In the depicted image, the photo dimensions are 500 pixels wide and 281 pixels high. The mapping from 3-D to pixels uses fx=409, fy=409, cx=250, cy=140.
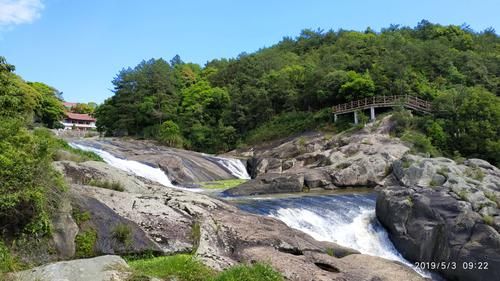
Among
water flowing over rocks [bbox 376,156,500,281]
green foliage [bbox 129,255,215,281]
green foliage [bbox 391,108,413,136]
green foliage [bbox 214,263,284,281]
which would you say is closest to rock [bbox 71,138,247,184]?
green foliage [bbox 391,108,413,136]

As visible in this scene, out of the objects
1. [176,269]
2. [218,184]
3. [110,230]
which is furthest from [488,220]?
[218,184]

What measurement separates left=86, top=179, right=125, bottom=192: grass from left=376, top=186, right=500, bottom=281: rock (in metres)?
10.9

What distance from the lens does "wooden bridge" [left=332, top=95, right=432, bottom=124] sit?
41.5 metres

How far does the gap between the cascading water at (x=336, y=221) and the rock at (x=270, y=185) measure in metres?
5.77

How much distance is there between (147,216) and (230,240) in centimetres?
217

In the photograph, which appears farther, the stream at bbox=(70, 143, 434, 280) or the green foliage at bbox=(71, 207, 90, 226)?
the stream at bbox=(70, 143, 434, 280)

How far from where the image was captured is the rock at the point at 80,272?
6.39 m

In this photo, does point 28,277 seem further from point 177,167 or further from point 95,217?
point 177,167

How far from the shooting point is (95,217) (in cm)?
952

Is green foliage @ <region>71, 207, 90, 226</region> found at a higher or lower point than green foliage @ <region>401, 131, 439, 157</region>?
lower

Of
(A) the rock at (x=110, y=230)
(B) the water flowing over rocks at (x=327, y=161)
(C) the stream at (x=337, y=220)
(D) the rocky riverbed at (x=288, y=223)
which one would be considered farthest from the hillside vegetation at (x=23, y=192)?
(B) the water flowing over rocks at (x=327, y=161)

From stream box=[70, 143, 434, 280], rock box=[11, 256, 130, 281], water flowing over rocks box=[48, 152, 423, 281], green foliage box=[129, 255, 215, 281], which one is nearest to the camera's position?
→ rock box=[11, 256, 130, 281]

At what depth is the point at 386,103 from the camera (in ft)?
138

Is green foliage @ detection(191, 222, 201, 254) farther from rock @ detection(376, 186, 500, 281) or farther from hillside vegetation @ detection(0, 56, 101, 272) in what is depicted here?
rock @ detection(376, 186, 500, 281)
